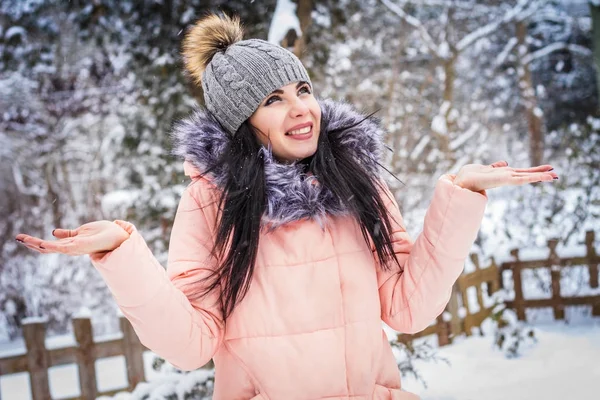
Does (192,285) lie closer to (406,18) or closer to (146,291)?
(146,291)

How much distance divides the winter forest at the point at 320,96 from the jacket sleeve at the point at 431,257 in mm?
329

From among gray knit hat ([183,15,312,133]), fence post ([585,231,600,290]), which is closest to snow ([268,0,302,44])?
gray knit hat ([183,15,312,133])

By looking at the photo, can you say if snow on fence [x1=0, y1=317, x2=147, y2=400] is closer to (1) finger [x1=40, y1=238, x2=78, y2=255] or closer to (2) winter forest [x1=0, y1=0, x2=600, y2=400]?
(2) winter forest [x1=0, y1=0, x2=600, y2=400]

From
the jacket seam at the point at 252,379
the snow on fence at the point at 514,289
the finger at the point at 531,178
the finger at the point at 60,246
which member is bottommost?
the snow on fence at the point at 514,289

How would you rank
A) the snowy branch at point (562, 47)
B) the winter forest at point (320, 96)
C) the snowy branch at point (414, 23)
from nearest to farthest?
1. the winter forest at point (320, 96)
2. the snowy branch at point (414, 23)
3. the snowy branch at point (562, 47)

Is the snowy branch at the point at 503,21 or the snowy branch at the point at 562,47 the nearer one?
the snowy branch at the point at 503,21

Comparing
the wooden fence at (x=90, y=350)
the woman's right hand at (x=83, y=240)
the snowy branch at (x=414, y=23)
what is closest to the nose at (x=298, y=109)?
the woman's right hand at (x=83, y=240)

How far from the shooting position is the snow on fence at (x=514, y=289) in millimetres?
5293

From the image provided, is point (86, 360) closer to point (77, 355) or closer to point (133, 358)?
point (77, 355)

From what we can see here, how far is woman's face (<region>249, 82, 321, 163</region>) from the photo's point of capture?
70.6 inches

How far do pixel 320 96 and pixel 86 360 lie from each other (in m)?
3.04

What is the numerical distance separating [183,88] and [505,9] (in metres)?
9.07

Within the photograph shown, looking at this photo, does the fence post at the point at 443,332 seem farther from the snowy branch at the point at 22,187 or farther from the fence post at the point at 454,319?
the snowy branch at the point at 22,187

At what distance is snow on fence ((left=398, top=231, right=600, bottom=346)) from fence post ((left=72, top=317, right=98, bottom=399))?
2745 millimetres
